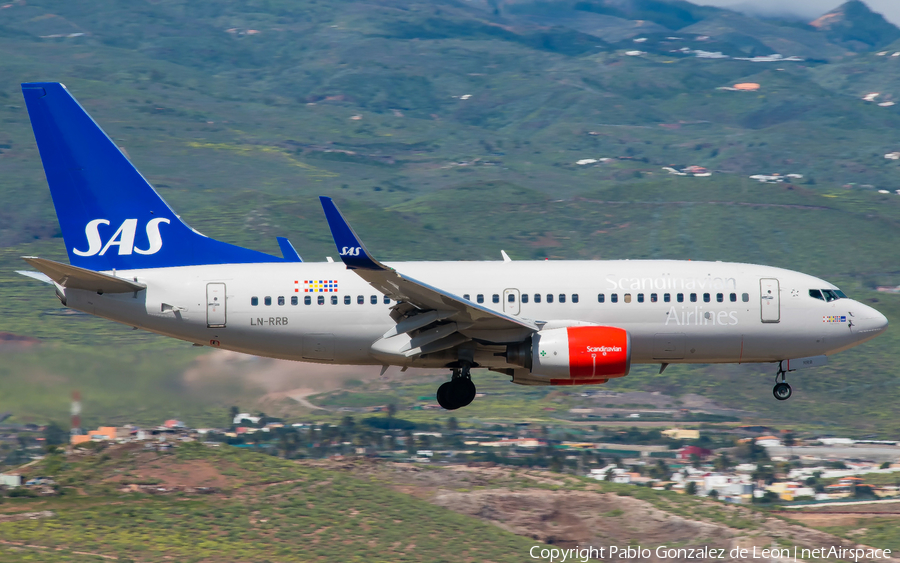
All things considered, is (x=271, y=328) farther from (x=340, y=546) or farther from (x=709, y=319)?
(x=340, y=546)

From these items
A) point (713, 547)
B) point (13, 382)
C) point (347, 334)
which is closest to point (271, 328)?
point (347, 334)

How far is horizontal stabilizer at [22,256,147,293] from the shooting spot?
35737 mm

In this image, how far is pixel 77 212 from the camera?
131 ft

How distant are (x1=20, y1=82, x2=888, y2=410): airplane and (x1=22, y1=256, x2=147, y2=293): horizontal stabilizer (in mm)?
73

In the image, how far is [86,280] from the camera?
3709cm

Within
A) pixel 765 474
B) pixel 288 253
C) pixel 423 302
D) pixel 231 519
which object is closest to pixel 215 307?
pixel 288 253

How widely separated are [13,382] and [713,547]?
204ft

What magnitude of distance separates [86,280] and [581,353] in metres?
16.9

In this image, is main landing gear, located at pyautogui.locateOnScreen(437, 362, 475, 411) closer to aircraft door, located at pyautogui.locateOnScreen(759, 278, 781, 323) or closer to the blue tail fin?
the blue tail fin

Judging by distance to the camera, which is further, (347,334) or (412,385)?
(412,385)

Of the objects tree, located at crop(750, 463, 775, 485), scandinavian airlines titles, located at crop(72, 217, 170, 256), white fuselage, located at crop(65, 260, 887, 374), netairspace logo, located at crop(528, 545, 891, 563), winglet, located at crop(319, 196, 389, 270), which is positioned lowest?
netairspace logo, located at crop(528, 545, 891, 563)

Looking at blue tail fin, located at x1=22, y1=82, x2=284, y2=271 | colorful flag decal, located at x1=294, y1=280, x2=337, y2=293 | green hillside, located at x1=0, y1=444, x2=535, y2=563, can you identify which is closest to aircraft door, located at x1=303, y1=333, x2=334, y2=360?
colorful flag decal, located at x1=294, y1=280, x2=337, y2=293

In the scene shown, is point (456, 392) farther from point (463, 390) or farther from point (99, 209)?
point (99, 209)

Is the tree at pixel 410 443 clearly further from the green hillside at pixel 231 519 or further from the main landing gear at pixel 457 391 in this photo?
the main landing gear at pixel 457 391
